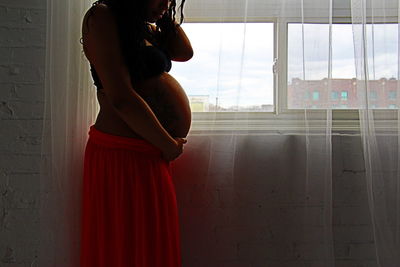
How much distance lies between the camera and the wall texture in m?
1.42

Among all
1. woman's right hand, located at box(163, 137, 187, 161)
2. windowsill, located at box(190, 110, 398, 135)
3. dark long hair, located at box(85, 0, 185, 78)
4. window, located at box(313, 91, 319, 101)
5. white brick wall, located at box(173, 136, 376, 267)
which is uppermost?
dark long hair, located at box(85, 0, 185, 78)

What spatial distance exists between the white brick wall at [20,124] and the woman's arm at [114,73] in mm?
362

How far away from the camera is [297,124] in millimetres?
1423

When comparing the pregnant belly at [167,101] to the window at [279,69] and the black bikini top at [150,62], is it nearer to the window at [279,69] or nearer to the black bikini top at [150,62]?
the black bikini top at [150,62]

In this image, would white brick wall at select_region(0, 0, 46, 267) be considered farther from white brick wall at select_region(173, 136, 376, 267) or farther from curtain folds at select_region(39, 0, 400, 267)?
white brick wall at select_region(173, 136, 376, 267)

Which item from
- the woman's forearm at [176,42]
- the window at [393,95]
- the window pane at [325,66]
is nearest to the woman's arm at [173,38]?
the woman's forearm at [176,42]

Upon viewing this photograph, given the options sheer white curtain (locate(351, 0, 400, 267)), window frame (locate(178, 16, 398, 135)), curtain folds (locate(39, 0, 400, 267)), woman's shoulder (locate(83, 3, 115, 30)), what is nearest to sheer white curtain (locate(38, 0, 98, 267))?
curtain folds (locate(39, 0, 400, 267))

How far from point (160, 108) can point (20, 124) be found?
1.59 feet

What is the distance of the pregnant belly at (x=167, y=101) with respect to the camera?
1215mm

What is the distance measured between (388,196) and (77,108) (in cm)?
96

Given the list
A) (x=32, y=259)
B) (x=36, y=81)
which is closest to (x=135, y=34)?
(x=36, y=81)

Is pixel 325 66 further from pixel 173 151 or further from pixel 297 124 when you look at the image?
pixel 173 151

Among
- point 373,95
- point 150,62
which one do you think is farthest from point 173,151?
point 373,95

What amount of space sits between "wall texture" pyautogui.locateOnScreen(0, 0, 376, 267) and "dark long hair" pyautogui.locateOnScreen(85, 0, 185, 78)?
353 millimetres
